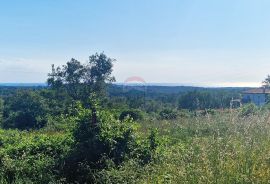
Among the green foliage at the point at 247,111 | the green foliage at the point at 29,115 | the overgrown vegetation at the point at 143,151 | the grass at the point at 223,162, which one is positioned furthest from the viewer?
the green foliage at the point at 29,115

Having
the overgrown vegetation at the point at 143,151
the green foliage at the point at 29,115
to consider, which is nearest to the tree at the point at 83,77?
the green foliage at the point at 29,115

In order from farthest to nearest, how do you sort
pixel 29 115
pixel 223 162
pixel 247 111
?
pixel 29 115 → pixel 247 111 → pixel 223 162

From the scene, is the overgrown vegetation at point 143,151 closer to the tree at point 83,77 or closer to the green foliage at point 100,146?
the green foliage at point 100,146

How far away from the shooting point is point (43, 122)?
3362cm

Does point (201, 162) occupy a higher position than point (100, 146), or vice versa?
point (201, 162)

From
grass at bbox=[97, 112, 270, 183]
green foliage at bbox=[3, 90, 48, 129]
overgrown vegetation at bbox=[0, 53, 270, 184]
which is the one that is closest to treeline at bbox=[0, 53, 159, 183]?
overgrown vegetation at bbox=[0, 53, 270, 184]

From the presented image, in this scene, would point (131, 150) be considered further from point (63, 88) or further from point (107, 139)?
point (63, 88)

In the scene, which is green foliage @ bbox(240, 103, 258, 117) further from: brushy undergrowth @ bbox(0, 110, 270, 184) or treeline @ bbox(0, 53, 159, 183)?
treeline @ bbox(0, 53, 159, 183)

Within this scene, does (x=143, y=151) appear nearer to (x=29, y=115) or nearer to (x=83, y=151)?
(x=83, y=151)

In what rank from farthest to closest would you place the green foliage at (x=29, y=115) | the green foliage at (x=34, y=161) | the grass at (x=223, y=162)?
the green foliage at (x=29, y=115) < the green foliage at (x=34, y=161) < the grass at (x=223, y=162)

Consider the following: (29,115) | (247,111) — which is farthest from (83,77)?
(247,111)

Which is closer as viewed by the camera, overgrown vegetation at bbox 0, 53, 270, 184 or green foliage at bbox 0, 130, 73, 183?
overgrown vegetation at bbox 0, 53, 270, 184

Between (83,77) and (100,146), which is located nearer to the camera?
(100,146)

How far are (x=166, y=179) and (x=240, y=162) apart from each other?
3.49 ft
